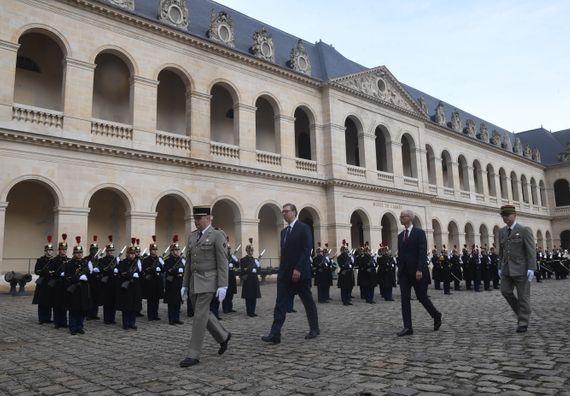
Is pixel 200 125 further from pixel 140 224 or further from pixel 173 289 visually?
pixel 173 289

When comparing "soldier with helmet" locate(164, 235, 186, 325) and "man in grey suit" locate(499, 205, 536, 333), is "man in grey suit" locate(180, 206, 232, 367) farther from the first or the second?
"man in grey suit" locate(499, 205, 536, 333)

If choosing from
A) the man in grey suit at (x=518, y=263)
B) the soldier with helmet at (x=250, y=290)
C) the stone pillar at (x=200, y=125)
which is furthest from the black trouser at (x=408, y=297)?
the stone pillar at (x=200, y=125)

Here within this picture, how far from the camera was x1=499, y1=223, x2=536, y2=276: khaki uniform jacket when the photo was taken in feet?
25.9

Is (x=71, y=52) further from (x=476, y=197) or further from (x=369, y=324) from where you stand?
(x=476, y=197)

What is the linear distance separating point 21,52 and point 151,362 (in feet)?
56.1

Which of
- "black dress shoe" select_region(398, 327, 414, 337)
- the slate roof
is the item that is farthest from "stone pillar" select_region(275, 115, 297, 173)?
"black dress shoe" select_region(398, 327, 414, 337)

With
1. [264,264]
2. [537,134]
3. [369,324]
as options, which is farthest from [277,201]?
[537,134]

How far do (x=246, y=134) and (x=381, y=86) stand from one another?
38.4 ft

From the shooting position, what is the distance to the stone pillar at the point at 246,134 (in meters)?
22.1

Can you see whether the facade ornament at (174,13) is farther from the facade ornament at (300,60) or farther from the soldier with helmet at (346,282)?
the soldier with helmet at (346,282)

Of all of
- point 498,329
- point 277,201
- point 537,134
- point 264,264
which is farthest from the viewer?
point 537,134

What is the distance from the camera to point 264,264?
2584 cm

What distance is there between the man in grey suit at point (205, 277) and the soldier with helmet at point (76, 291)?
3.69 metres

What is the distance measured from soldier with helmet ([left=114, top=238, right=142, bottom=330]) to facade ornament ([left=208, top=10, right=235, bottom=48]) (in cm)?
1429
